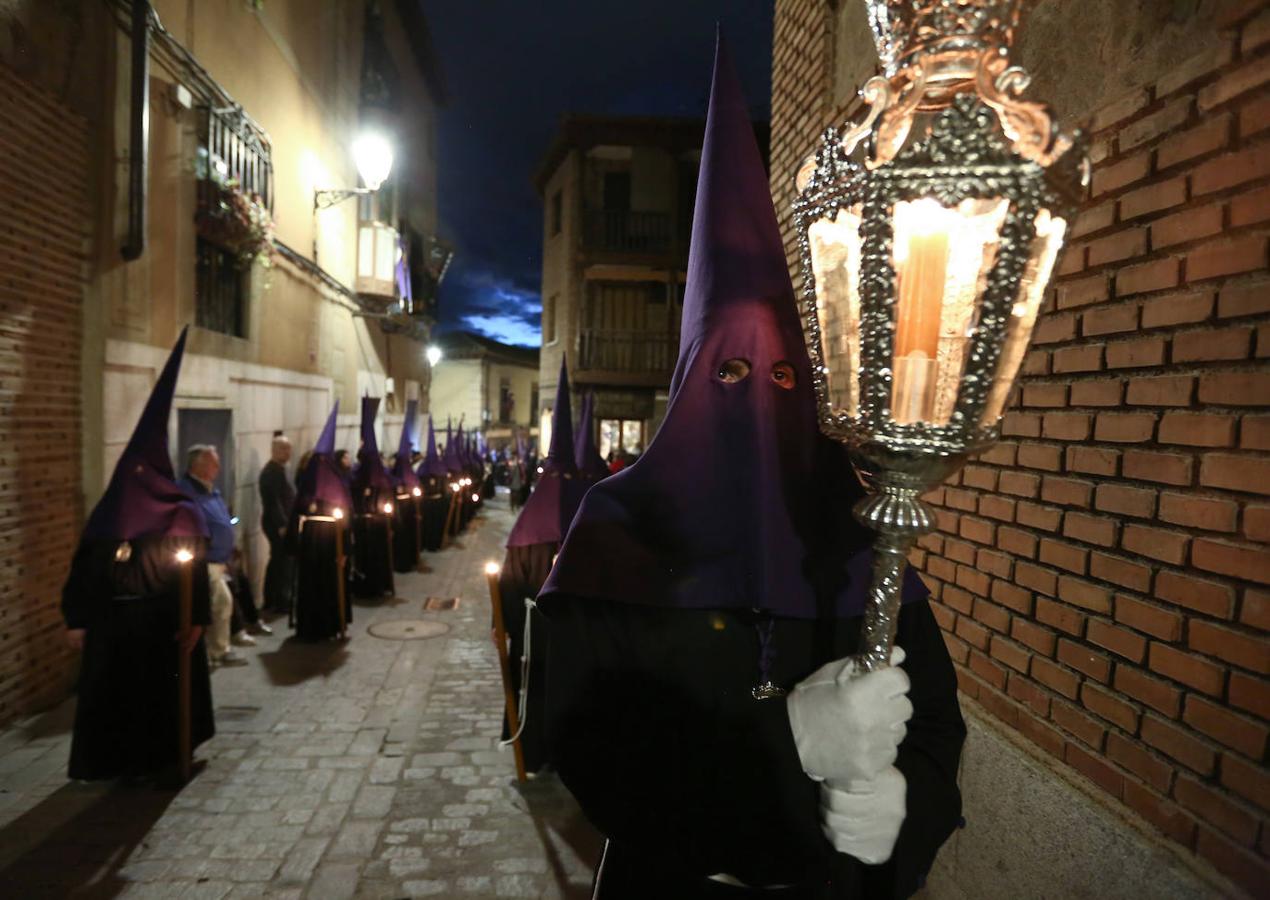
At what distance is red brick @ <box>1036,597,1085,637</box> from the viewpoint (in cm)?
238

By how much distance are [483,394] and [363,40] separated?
27.2 m

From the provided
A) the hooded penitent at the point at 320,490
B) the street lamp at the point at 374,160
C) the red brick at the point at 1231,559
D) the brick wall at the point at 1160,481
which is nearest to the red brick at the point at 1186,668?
the brick wall at the point at 1160,481

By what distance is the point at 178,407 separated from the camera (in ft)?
24.8

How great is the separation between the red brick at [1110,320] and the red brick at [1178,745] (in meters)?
1.28

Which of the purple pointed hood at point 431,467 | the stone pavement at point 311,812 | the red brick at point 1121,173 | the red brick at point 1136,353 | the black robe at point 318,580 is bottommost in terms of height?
the stone pavement at point 311,812

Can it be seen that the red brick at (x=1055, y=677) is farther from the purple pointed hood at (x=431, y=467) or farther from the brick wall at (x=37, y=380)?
the purple pointed hood at (x=431, y=467)

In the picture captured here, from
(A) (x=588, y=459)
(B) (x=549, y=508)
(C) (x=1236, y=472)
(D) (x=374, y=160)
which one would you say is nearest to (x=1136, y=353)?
(C) (x=1236, y=472)

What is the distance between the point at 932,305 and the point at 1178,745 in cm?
173

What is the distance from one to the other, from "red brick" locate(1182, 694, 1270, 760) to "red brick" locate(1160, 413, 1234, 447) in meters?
0.75

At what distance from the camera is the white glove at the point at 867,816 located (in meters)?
1.53

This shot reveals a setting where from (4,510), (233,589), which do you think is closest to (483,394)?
(233,589)

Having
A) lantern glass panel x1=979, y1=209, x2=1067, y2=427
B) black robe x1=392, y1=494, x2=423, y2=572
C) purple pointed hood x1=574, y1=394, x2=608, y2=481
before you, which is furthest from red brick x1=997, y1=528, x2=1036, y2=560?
black robe x1=392, y1=494, x2=423, y2=572

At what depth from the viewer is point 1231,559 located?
1832 mm

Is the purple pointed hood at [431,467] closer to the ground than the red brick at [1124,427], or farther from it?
closer to the ground
